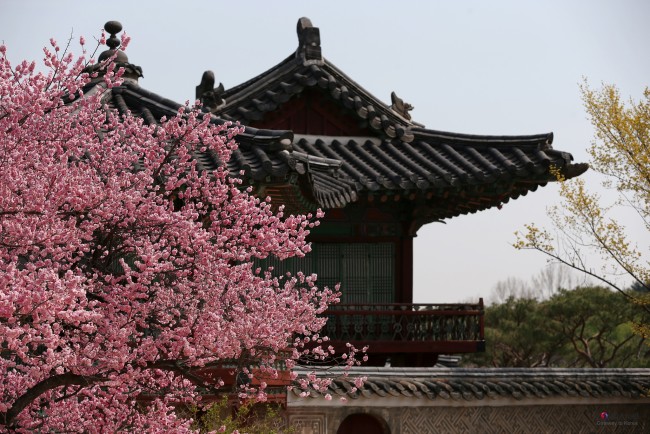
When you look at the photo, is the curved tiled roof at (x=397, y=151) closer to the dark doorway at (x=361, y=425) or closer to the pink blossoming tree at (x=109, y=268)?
the dark doorway at (x=361, y=425)

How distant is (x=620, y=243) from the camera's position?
15.7 metres

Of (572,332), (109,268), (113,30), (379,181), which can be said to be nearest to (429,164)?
(379,181)

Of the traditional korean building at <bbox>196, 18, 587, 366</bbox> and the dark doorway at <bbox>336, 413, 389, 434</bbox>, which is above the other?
the traditional korean building at <bbox>196, 18, 587, 366</bbox>

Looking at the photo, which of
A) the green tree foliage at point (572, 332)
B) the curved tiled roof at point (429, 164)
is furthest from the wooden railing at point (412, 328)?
the green tree foliage at point (572, 332)

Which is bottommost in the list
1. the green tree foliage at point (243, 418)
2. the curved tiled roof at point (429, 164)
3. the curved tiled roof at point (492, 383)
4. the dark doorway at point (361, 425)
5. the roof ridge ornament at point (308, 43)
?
the dark doorway at point (361, 425)

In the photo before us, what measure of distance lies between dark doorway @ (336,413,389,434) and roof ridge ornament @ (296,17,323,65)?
21.2 feet

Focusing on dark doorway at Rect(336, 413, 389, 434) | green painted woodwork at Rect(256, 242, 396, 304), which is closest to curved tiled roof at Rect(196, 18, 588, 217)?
green painted woodwork at Rect(256, 242, 396, 304)

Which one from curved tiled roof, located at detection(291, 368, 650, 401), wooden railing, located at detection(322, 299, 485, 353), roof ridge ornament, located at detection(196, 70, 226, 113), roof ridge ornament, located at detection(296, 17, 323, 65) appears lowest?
curved tiled roof, located at detection(291, 368, 650, 401)

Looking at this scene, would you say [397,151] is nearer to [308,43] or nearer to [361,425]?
[308,43]

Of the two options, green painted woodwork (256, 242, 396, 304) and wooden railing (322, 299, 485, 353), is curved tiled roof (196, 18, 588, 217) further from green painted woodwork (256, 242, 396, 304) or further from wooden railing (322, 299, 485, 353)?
wooden railing (322, 299, 485, 353)

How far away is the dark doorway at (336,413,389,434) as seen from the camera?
15.3 metres

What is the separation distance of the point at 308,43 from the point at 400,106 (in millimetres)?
2167

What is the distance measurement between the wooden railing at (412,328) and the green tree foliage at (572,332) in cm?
2203

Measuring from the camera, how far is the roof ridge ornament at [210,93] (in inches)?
679
